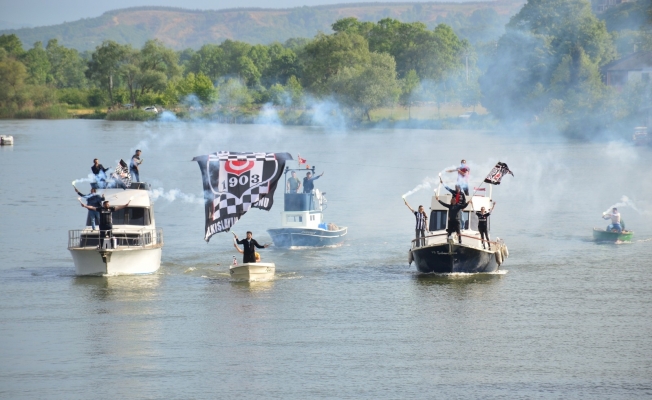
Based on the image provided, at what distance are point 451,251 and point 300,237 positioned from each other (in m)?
10.8

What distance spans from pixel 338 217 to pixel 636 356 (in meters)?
35.4

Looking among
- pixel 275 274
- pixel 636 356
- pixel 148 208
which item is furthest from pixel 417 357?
pixel 148 208

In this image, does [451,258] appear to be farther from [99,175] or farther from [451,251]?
[99,175]

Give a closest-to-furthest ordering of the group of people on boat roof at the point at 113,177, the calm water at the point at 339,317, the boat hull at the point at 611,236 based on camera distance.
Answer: the calm water at the point at 339,317
the group of people on boat roof at the point at 113,177
the boat hull at the point at 611,236

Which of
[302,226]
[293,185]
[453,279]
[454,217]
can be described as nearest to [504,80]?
[293,185]

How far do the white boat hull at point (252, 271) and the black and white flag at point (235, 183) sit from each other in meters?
1.77

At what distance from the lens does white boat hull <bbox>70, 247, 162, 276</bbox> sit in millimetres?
43188

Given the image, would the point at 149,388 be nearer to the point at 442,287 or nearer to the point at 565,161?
the point at 442,287

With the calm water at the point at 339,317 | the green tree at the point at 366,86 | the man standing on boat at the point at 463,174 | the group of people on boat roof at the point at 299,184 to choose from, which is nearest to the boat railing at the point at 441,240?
the calm water at the point at 339,317

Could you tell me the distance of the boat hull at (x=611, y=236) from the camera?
54.8m

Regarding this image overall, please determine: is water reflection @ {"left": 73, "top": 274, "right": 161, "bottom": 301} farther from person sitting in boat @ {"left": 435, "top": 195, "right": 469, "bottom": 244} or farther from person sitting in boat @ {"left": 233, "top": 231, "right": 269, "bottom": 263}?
person sitting in boat @ {"left": 435, "top": 195, "right": 469, "bottom": 244}

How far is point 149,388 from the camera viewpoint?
2933 cm

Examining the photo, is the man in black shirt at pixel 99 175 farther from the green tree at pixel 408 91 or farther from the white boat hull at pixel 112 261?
the green tree at pixel 408 91

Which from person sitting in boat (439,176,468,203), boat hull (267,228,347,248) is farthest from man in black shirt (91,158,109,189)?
person sitting in boat (439,176,468,203)
